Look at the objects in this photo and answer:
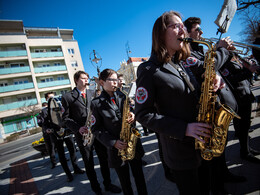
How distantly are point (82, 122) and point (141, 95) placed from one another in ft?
7.57

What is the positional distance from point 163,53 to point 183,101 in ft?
1.69

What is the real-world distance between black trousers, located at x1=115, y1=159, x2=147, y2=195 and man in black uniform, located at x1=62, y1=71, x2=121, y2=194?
98cm

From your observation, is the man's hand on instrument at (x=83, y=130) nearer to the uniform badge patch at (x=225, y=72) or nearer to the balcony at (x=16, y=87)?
the uniform badge patch at (x=225, y=72)

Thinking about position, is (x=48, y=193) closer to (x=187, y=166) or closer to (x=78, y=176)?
(x=78, y=176)

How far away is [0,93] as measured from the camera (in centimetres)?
2461

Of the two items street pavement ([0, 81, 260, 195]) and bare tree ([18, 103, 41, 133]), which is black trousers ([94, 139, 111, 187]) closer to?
street pavement ([0, 81, 260, 195])

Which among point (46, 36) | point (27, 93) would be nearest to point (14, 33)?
point (46, 36)

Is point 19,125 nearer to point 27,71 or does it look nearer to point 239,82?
point 27,71

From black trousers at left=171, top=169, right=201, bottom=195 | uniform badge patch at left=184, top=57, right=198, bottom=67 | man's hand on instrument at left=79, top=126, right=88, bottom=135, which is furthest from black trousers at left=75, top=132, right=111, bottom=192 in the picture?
uniform badge patch at left=184, top=57, right=198, bottom=67

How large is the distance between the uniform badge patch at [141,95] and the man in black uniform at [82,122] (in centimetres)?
209

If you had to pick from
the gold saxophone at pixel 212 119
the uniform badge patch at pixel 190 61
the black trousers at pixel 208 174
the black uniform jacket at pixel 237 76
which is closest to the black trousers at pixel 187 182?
the gold saxophone at pixel 212 119

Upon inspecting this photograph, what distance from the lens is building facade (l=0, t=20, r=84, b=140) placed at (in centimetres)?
2502

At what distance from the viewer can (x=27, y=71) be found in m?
26.4

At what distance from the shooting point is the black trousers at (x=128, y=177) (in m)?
2.09
